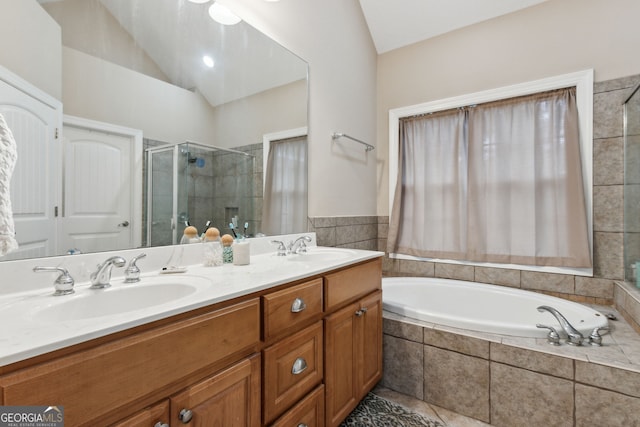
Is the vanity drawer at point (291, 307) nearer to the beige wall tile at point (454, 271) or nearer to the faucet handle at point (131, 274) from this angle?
the faucet handle at point (131, 274)

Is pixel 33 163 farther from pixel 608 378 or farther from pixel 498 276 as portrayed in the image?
pixel 498 276

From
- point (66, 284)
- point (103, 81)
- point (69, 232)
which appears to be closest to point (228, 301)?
point (66, 284)

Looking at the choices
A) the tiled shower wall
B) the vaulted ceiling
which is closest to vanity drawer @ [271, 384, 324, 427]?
the tiled shower wall

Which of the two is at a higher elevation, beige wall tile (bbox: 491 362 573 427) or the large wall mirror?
the large wall mirror

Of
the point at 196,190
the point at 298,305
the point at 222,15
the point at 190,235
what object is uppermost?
the point at 222,15

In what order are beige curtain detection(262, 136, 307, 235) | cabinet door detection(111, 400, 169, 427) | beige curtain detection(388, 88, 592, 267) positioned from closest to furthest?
cabinet door detection(111, 400, 169, 427) → beige curtain detection(262, 136, 307, 235) → beige curtain detection(388, 88, 592, 267)

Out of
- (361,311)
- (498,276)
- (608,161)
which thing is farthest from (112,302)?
(608,161)

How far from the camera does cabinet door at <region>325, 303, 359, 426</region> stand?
4.32ft

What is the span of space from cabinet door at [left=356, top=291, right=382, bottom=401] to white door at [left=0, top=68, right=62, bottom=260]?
1.31 meters

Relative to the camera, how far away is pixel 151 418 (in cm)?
71

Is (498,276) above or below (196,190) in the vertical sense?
below

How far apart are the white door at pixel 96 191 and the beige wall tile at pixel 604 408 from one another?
205cm

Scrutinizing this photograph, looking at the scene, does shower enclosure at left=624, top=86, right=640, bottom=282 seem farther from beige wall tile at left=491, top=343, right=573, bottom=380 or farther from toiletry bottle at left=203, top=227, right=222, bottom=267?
toiletry bottle at left=203, top=227, right=222, bottom=267

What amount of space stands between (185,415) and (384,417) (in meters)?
1.22
